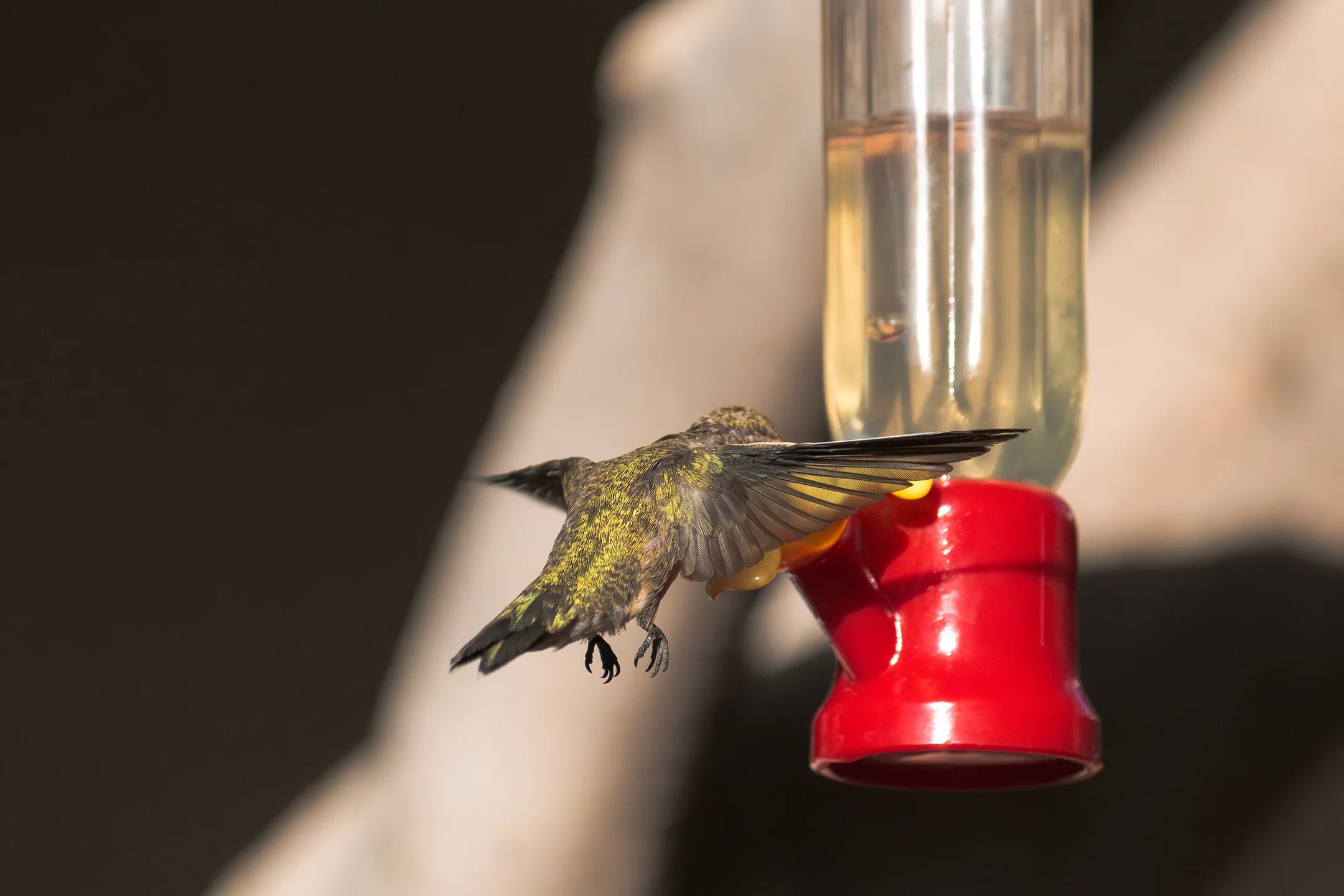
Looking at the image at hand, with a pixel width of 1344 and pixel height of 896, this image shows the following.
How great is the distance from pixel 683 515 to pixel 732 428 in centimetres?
16

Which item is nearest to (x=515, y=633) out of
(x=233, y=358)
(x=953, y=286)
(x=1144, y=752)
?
(x=953, y=286)

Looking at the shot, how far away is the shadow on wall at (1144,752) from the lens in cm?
272

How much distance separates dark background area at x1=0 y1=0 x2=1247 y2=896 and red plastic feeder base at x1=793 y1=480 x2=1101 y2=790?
107 inches

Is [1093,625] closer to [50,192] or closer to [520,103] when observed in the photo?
[520,103]

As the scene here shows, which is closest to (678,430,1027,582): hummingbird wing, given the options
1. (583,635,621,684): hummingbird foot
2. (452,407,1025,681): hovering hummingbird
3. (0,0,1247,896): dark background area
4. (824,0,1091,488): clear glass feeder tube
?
(452,407,1025,681): hovering hummingbird

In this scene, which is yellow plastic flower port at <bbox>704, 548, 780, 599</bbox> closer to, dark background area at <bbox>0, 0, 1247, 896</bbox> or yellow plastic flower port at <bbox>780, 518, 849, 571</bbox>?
yellow plastic flower port at <bbox>780, 518, 849, 571</bbox>

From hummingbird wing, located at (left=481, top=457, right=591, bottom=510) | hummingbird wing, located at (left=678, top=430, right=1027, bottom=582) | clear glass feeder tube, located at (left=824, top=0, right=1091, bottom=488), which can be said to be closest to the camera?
hummingbird wing, located at (left=678, top=430, right=1027, bottom=582)

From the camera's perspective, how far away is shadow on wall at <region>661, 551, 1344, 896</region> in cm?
272

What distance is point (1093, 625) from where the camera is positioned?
2.76 m

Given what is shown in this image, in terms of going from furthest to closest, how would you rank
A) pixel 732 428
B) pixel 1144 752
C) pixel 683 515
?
pixel 1144 752 < pixel 732 428 < pixel 683 515

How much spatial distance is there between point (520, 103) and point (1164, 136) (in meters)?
1.93

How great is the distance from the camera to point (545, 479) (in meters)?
1.88

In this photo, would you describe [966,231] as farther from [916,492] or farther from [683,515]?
[683,515]

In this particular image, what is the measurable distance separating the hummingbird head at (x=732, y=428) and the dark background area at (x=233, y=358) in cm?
265
